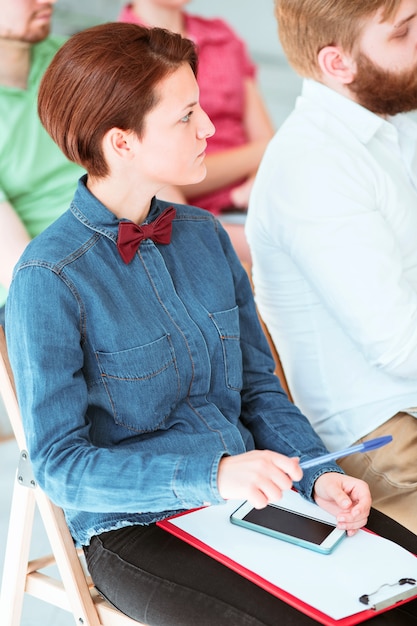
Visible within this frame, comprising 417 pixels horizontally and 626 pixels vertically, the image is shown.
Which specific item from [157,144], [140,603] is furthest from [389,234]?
[140,603]

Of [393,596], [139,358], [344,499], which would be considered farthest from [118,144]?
[393,596]

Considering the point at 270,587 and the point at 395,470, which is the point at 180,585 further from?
the point at 395,470

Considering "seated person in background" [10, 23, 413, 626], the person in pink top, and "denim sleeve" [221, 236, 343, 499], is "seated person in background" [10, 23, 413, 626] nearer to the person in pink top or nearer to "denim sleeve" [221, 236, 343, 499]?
"denim sleeve" [221, 236, 343, 499]

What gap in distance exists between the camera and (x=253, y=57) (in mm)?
3738

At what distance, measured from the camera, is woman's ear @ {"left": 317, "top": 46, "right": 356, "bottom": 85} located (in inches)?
59.6

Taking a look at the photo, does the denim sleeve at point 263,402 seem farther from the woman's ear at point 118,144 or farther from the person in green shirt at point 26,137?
the person in green shirt at point 26,137

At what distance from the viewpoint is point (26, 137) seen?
2.00 metres

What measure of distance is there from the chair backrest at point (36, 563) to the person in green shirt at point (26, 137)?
70 cm

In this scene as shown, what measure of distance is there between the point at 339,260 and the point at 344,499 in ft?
1.23

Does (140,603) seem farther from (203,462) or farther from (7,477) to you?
(7,477)

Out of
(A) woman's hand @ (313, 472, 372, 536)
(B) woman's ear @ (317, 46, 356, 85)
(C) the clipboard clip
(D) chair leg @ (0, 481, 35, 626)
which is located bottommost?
(D) chair leg @ (0, 481, 35, 626)

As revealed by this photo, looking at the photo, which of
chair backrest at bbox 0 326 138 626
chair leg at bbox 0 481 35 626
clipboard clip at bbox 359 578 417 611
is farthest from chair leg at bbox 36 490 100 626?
clipboard clip at bbox 359 578 417 611

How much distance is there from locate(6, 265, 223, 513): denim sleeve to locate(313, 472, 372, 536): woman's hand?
0.20 meters

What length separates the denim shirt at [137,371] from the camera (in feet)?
3.67
